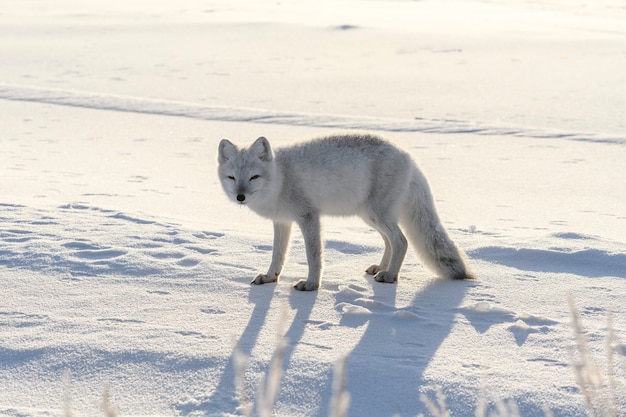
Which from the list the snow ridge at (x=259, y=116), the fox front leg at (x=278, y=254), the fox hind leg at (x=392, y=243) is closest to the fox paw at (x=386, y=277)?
the fox hind leg at (x=392, y=243)

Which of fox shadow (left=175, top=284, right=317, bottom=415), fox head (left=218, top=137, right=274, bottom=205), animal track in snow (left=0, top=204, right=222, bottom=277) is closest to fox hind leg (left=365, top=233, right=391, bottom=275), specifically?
fox shadow (left=175, top=284, right=317, bottom=415)

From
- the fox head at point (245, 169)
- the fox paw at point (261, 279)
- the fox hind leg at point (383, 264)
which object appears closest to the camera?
the fox head at point (245, 169)

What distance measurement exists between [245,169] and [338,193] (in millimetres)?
476

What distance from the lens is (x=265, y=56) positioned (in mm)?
14695

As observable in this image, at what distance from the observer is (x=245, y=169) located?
414cm

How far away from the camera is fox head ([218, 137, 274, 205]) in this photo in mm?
4090

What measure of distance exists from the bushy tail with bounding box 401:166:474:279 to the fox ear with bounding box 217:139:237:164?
0.89 metres

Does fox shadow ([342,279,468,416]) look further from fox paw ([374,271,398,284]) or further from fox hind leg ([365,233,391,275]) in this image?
fox hind leg ([365,233,391,275])

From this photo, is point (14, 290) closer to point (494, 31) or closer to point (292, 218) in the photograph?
point (292, 218)

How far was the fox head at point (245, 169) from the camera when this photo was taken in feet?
13.4

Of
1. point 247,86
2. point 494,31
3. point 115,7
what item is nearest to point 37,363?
point 247,86

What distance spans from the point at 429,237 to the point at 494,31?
13965 millimetres

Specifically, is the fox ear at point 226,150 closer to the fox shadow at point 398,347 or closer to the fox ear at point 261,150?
the fox ear at point 261,150

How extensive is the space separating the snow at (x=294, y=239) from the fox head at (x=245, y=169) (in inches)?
17.0
